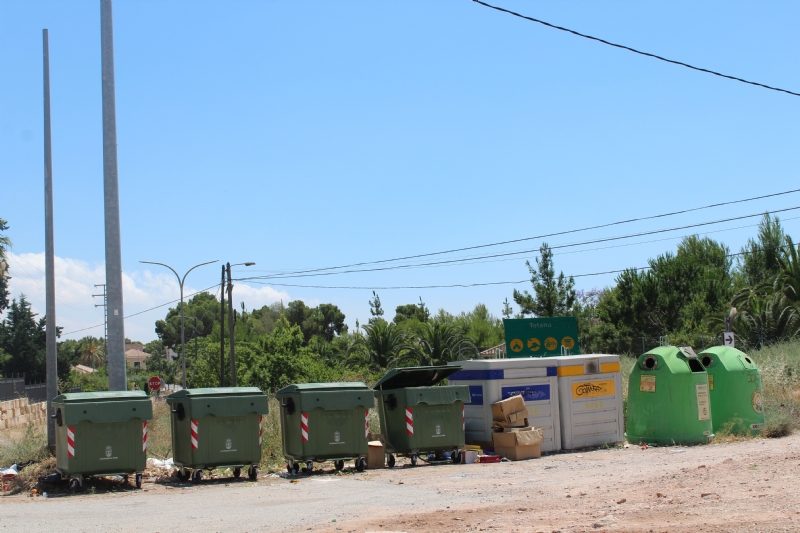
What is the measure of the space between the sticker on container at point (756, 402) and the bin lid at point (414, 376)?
5.84 meters

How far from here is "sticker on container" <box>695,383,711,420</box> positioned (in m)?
14.8

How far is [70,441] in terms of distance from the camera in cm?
1110

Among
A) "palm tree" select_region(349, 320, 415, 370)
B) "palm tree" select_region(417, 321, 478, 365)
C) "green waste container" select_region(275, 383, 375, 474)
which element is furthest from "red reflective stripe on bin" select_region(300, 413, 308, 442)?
"palm tree" select_region(349, 320, 415, 370)

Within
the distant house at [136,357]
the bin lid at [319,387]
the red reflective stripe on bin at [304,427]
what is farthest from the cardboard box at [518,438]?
the distant house at [136,357]

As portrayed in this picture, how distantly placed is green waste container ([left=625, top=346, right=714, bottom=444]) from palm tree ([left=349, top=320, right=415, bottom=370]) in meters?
24.3

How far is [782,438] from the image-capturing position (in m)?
14.9

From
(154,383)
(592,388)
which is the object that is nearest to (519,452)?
(592,388)

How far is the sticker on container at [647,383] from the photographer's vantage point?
15.1m

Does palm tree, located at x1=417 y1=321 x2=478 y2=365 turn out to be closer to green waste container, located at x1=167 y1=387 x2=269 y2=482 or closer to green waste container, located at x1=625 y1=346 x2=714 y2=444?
green waste container, located at x1=625 y1=346 x2=714 y2=444

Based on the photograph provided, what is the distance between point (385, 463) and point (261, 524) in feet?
17.4

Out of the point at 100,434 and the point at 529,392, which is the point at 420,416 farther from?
the point at 100,434

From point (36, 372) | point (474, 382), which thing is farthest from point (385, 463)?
point (36, 372)

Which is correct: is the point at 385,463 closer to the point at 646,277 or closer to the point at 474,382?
the point at 474,382

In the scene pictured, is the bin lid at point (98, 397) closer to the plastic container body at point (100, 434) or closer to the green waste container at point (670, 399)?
the plastic container body at point (100, 434)
